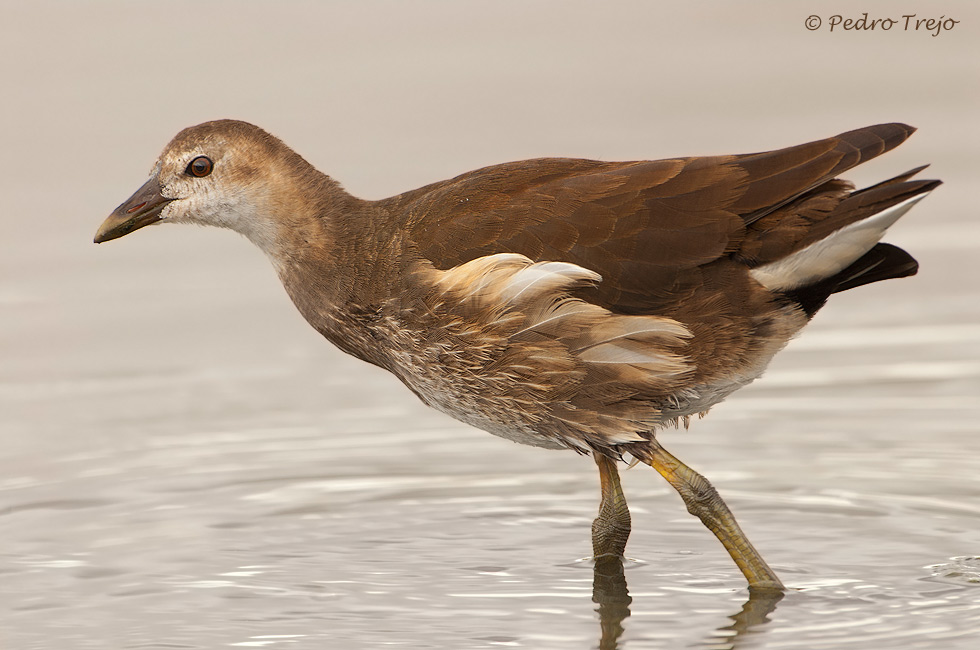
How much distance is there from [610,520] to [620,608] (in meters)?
0.81

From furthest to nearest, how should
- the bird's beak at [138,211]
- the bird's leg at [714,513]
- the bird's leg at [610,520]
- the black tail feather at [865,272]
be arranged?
1. the bird's leg at [610,520]
2. the bird's beak at [138,211]
3. the bird's leg at [714,513]
4. the black tail feather at [865,272]

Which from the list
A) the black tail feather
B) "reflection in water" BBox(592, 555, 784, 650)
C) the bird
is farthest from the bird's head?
the black tail feather

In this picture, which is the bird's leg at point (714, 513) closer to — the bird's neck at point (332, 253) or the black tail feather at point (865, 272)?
the black tail feather at point (865, 272)

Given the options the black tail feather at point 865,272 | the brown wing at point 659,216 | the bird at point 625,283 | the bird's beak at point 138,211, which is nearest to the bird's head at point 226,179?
the bird's beak at point 138,211

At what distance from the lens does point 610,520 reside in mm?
8828

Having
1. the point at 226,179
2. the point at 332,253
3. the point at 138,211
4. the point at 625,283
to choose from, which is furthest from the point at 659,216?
the point at 138,211

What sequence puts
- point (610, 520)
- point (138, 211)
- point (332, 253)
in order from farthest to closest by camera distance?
point (610, 520) → point (138, 211) → point (332, 253)

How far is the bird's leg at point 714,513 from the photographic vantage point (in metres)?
8.15

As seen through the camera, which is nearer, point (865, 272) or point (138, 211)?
point (865, 272)

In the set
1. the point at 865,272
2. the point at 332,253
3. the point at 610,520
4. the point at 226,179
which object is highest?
the point at 226,179

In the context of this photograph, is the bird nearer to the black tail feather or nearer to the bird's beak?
the black tail feather

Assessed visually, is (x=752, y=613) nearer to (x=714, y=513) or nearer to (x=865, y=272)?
(x=714, y=513)

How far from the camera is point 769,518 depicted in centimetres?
928

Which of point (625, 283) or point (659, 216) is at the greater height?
point (659, 216)
